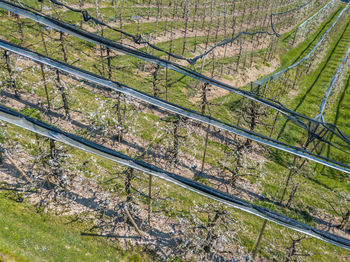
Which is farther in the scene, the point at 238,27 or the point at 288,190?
the point at 238,27

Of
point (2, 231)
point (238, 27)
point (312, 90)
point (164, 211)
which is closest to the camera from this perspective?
point (2, 231)

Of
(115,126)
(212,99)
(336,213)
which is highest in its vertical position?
(115,126)

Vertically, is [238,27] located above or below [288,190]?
above

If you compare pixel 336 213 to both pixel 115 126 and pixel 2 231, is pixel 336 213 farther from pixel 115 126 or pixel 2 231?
pixel 2 231

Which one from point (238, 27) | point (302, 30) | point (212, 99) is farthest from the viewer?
point (302, 30)

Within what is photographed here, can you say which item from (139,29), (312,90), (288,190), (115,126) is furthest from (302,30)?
(115,126)

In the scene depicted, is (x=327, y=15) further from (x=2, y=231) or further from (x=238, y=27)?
(x=2, y=231)

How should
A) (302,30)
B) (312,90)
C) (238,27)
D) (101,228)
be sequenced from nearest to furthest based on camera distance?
(101,228) < (312,90) < (238,27) < (302,30)

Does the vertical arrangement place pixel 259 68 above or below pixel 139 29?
below

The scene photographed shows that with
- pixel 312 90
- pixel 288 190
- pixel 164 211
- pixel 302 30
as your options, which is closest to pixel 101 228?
pixel 164 211

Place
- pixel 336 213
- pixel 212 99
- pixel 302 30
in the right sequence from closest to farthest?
pixel 336 213 → pixel 212 99 → pixel 302 30
